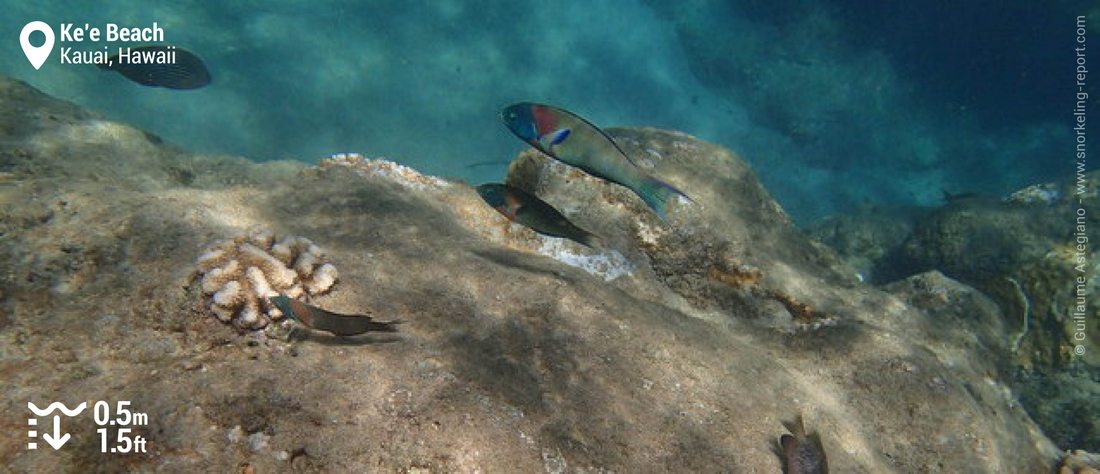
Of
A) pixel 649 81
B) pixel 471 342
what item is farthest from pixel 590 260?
pixel 649 81

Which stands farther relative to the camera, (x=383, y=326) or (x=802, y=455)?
(x=383, y=326)

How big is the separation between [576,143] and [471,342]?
1.17 meters

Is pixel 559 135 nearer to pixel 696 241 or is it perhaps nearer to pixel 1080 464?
pixel 696 241

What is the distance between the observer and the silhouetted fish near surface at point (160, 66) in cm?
538

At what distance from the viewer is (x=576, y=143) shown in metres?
2.52

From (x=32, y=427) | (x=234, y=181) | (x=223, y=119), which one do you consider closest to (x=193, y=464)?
(x=32, y=427)

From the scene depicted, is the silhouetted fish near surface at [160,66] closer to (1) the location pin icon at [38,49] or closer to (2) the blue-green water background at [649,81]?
(1) the location pin icon at [38,49]

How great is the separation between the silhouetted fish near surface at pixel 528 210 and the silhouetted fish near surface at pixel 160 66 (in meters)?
4.57

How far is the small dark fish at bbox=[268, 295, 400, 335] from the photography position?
7.88 ft

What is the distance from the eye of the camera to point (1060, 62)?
19.8m

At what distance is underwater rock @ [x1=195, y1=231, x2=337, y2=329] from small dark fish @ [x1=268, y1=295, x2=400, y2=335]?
0.54 feet

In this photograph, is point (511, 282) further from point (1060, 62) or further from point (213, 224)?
point (1060, 62)

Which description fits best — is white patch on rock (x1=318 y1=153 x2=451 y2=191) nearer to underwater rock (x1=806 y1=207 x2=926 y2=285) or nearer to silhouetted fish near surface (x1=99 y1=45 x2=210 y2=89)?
silhouetted fish near surface (x1=99 y1=45 x2=210 y2=89)

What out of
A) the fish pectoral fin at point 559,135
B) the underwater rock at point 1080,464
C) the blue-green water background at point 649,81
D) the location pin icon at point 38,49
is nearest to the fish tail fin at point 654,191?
the fish pectoral fin at point 559,135
